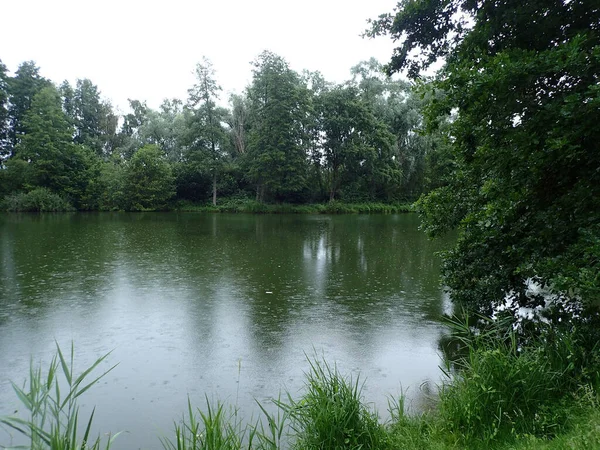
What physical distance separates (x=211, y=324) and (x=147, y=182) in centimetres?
3487

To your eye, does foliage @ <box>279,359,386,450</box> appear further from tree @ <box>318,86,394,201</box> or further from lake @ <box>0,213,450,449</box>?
tree @ <box>318,86,394,201</box>

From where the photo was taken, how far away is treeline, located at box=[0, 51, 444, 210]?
3891 centimetres

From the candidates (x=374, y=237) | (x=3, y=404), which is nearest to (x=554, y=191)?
(x=3, y=404)

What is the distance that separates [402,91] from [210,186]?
21780mm

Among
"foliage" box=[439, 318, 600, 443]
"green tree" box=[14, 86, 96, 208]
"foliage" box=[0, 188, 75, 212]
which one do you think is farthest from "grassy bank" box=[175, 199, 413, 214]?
"foliage" box=[439, 318, 600, 443]

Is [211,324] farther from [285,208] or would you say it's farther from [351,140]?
[351,140]

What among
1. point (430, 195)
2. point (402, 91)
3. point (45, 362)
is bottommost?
point (45, 362)

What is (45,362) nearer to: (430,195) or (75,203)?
Result: (430,195)

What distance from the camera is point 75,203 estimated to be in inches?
1542

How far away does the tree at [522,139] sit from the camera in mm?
3594

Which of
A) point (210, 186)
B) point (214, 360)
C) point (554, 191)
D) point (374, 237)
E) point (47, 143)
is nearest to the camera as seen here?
point (554, 191)

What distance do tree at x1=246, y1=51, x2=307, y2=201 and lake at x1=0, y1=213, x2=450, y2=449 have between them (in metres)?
26.1

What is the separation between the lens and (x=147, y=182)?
127 feet

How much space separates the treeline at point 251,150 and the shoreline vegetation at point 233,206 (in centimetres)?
27
